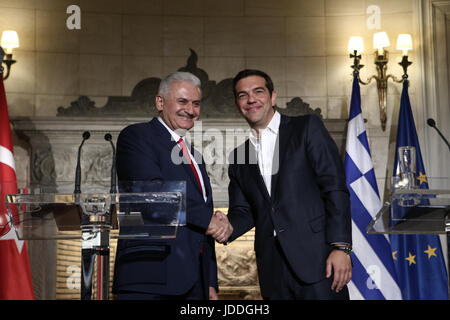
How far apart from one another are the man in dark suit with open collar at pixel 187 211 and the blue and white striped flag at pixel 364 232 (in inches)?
88.1

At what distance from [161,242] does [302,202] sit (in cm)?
70

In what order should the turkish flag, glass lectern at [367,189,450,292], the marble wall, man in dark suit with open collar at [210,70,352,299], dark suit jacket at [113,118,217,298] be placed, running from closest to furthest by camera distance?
glass lectern at [367,189,450,292] < dark suit jacket at [113,118,217,298] < man in dark suit with open collar at [210,70,352,299] < the turkish flag < the marble wall

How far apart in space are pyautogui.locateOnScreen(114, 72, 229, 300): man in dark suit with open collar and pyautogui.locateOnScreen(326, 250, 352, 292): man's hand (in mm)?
545

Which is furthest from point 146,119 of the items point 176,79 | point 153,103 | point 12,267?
point 176,79

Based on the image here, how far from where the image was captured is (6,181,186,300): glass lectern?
6.93 feet

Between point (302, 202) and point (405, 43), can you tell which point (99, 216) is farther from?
point (405, 43)

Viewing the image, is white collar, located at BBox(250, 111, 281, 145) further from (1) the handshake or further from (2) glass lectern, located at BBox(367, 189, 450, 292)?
(2) glass lectern, located at BBox(367, 189, 450, 292)

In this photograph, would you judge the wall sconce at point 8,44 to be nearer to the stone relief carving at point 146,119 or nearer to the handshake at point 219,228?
the stone relief carving at point 146,119

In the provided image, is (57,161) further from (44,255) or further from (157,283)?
(157,283)

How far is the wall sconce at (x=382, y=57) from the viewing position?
5.72 meters

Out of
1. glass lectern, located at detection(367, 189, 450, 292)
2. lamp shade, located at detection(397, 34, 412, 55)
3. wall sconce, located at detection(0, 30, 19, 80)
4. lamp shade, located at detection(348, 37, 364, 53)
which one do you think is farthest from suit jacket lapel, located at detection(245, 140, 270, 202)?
wall sconce, located at detection(0, 30, 19, 80)

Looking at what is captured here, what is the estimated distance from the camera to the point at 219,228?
299cm
